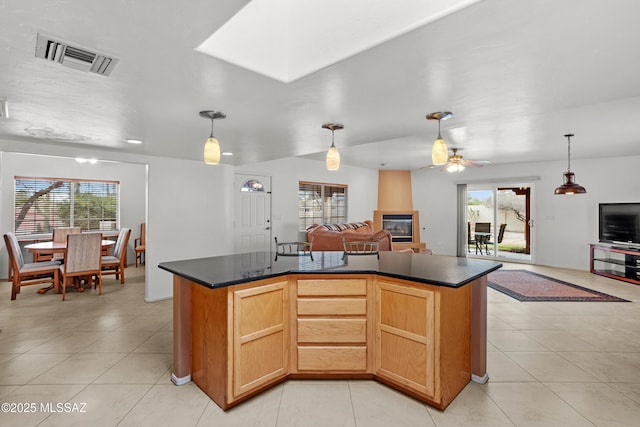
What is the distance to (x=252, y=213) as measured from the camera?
616 centimetres

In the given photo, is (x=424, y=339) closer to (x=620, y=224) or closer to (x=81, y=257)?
(x=81, y=257)

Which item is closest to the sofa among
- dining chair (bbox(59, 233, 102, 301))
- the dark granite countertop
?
the dark granite countertop

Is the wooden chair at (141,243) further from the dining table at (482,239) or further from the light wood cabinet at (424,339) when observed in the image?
the dining table at (482,239)

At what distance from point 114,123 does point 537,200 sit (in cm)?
808

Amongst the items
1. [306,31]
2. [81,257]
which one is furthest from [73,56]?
[81,257]

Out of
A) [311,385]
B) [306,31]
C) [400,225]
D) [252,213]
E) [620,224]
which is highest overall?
[306,31]

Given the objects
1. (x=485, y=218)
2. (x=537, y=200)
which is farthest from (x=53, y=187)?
(x=537, y=200)

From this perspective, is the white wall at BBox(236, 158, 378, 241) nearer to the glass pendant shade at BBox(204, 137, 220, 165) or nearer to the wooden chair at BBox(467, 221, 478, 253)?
the wooden chair at BBox(467, 221, 478, 253)

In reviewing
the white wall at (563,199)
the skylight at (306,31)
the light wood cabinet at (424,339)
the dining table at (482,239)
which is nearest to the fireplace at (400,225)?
the white wall at (563,199)

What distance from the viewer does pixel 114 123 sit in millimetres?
2930

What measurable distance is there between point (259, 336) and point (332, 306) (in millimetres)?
566

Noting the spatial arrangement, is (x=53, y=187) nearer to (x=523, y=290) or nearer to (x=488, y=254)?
(x=523, y=290)

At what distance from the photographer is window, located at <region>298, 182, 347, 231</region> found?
705cm

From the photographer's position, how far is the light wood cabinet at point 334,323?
2418mm
